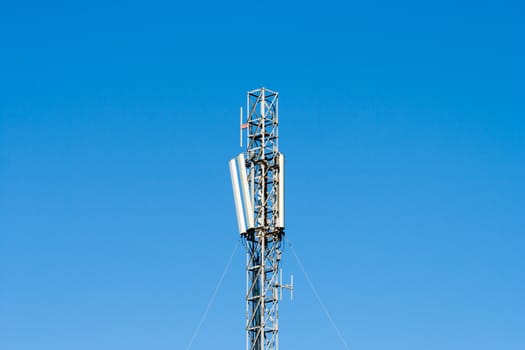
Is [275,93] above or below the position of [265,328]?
above

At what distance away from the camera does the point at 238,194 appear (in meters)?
196

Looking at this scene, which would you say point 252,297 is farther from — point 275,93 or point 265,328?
point 275,93

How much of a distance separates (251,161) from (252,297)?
990cm

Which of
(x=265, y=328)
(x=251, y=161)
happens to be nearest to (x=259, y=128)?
(x=251, y=161)

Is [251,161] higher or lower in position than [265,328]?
higher

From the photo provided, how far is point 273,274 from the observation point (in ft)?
635

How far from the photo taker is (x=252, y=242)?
195 meters

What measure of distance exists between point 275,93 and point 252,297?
14.9m

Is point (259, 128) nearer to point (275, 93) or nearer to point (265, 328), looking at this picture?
point (275, 93)

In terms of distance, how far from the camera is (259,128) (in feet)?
647

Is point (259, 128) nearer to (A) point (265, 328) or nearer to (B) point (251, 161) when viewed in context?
(B) point (251, 161)

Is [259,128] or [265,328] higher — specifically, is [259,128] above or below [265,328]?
above

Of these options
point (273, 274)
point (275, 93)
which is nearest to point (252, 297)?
point (273, 274)

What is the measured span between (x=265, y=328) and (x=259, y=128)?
14.6 meters
